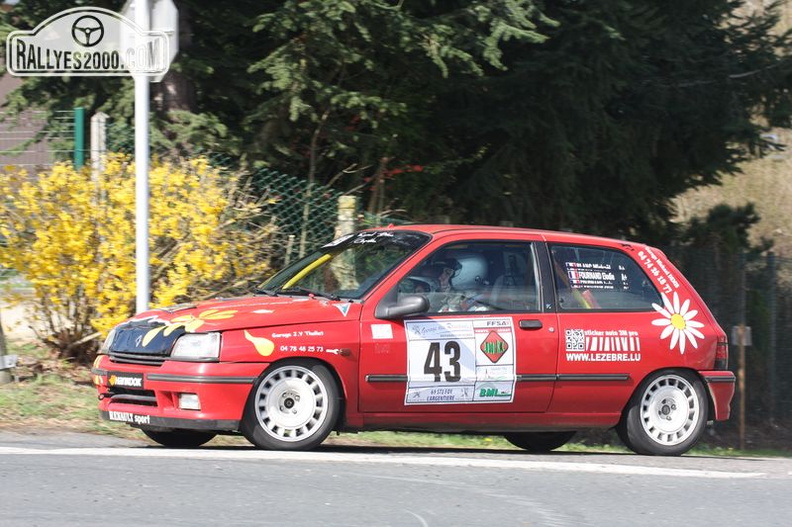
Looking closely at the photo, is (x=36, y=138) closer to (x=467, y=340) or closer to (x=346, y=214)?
(x=346, y=214)

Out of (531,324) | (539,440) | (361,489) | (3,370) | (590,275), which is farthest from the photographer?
(3,370)

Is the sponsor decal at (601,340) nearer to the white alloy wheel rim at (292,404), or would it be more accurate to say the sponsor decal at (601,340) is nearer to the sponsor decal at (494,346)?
the sponsor decal at (494,346)

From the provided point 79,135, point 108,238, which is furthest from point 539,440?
point 79,135

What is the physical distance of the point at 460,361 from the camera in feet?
25.9

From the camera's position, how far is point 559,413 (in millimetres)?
8289

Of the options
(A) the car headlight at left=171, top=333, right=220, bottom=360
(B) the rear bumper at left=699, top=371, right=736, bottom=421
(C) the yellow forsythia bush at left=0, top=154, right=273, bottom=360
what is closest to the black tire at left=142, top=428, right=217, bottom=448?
(A) the car headlight at left=171, top=333, right=220, bottom=360

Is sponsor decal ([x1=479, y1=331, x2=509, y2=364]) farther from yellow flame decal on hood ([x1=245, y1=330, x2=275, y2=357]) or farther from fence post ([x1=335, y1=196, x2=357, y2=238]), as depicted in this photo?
fence post ([x1=335, y1=196, x2=357, y2=238])

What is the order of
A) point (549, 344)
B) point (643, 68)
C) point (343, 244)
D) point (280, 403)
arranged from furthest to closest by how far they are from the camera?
point (643, 68), point (343, 244), point (549, 344), point (280, 403)

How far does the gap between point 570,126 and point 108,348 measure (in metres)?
7.56

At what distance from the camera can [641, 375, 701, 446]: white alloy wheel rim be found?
337 inches

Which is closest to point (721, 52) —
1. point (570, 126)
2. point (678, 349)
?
point (570, 126)

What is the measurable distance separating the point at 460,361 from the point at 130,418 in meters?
2.26

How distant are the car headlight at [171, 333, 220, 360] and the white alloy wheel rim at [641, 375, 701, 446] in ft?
10.9

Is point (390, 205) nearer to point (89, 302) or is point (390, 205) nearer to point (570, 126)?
point (570, 126)
